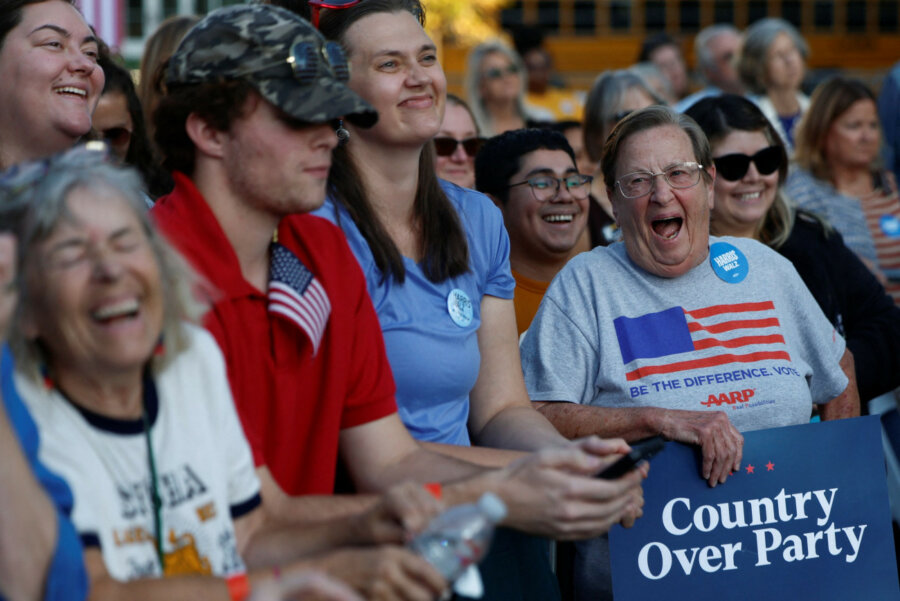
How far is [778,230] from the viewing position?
185 inches

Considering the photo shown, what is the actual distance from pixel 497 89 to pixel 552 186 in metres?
2.86

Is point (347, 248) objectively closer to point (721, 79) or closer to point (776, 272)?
point (776, 272)

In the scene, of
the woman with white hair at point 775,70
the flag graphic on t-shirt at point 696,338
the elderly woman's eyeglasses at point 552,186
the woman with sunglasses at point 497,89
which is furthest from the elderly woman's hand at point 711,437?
the woman with white hair at point 775,70

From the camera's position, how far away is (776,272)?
12.6 feet

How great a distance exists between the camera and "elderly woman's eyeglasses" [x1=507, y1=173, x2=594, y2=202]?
4.64m

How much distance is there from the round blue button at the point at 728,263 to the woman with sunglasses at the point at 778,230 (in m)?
0.81

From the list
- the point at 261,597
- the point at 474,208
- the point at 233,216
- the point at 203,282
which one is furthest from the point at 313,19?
the point at 261,597

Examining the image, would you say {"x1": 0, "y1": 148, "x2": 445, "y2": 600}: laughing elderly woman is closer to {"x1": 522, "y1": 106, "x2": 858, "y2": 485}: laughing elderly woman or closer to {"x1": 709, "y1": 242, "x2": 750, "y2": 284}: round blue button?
{"x1": 522, "y1": 106, "x2": 858, "y2": 485}: laughing elderly woman

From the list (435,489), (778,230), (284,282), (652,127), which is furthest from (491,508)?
(778,230)

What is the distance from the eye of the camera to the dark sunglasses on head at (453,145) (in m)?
5.33

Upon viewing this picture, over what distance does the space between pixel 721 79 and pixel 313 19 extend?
6322 mm

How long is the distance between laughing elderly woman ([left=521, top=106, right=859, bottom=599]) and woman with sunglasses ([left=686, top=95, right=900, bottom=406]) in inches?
25.7

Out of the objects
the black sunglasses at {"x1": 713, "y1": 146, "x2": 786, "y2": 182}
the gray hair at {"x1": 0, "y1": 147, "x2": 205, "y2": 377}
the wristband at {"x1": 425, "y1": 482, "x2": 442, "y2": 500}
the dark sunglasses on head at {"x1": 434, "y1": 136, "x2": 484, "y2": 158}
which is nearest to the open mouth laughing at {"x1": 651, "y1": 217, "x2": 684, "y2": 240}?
the black sunglasses at {"x1": 713, "y1": 146, "x2": 786, "y2": 182}

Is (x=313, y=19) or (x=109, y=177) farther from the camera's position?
(x=313, y=19)
